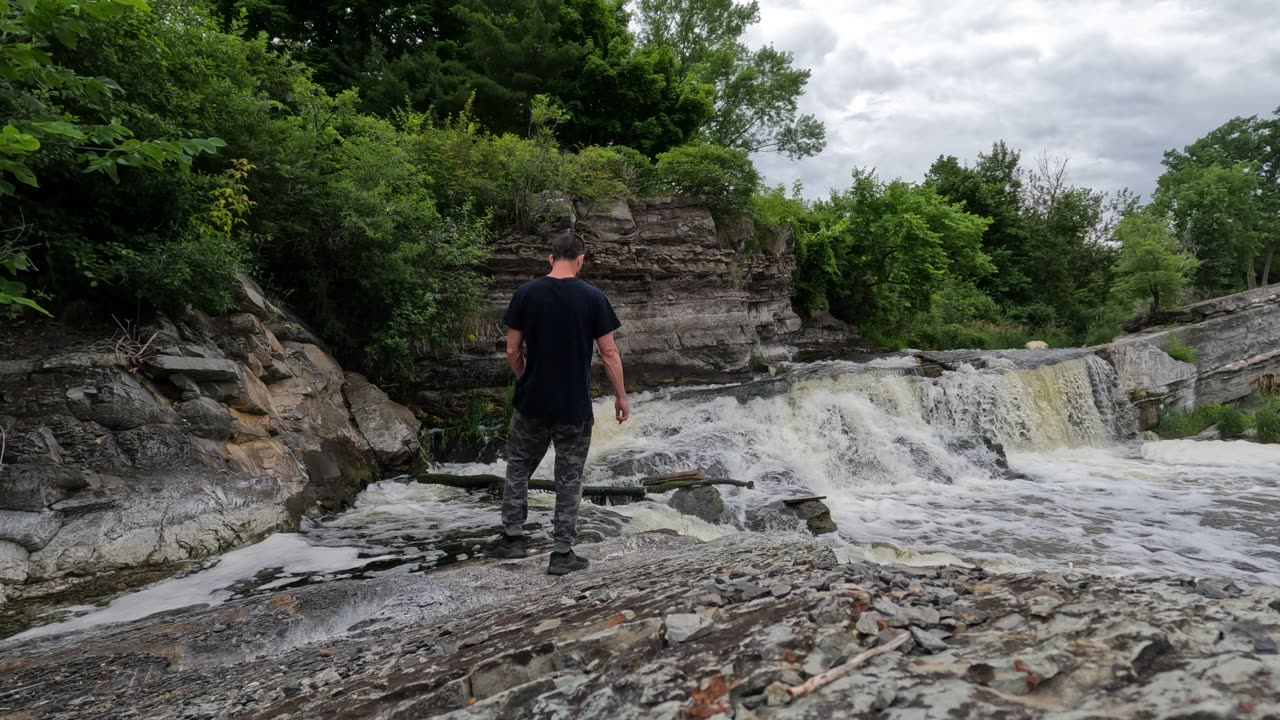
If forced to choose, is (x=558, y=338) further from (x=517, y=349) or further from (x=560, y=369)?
(x=517, y=349)

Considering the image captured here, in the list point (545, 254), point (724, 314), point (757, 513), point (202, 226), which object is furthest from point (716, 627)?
point (724, 314)

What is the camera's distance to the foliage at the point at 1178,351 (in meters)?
16.2

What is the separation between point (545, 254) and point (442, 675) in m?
11.3

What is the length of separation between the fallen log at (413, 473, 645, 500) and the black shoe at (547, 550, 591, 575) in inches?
140

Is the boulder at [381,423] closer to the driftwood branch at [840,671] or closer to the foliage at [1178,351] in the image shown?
the driftwood branch at [840,671]

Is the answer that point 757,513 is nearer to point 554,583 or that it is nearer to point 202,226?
point 554,583

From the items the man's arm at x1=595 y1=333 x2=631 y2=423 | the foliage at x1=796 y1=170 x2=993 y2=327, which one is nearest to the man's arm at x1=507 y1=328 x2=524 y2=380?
the man's arm at x1=595 y1=333 x2=631 y2=423

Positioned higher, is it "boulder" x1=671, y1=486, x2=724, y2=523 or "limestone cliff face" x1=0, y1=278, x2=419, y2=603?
"limestone cliff face" x1=0, y1=278, x2=419, y2=603

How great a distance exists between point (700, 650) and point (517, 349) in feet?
8.00

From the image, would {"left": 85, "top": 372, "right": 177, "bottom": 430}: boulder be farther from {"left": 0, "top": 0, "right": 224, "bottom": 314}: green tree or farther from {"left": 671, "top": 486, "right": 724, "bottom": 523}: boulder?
{"left": 671, "top": 486, "right": 724, "bottom": 523}: boulder

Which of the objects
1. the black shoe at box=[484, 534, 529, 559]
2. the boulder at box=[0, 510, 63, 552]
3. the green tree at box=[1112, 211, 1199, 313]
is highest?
the green tree at box=[1112, 211, 1199, 313]

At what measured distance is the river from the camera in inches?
230

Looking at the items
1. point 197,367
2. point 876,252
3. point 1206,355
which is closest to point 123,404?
point 197,367

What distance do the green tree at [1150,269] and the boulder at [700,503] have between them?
2192cm
